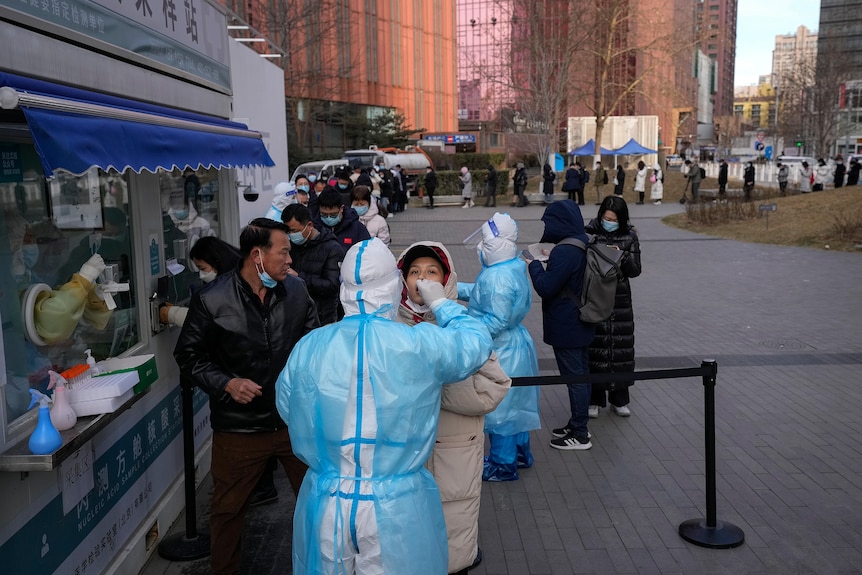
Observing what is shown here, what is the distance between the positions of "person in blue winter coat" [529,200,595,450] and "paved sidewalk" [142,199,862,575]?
2.62 ft

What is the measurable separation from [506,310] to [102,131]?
2599 millimetres

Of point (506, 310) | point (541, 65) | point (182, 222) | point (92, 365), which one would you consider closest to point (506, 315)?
point (506, 310)

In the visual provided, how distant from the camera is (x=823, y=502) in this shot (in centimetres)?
502

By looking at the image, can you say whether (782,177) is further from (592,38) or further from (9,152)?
(9,152)

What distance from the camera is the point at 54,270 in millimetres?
3699

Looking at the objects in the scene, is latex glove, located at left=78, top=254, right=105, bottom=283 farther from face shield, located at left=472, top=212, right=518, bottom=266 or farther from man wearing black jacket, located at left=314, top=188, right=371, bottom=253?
man wearing black jacket, located at left=314, top=188, right=371, bottom=253

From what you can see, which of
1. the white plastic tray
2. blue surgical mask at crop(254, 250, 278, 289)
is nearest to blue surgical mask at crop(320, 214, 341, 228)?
blue surgical mask at crop(254, 250, 278, 289)

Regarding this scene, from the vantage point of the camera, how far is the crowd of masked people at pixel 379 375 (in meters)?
2.56

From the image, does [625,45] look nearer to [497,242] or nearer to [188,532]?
[497,242]

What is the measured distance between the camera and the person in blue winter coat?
18.0ft

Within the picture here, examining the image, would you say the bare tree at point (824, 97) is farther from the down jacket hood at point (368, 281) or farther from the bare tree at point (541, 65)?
the down jacket hood at point (368, 281)

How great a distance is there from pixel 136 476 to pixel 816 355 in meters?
7.40

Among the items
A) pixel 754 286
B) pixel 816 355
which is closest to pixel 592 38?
pixel 754 286

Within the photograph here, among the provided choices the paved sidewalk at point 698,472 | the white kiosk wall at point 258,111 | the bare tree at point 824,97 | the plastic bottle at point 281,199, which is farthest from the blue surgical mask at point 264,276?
the bare tree at point 824,97
